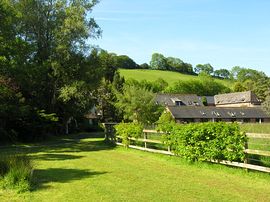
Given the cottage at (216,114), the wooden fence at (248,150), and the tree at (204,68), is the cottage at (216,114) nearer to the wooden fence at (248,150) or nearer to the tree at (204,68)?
the wooden fence at (248,150)

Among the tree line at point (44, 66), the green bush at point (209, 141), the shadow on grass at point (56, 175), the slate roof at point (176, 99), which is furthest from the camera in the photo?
the slate roof at point (176, 99)

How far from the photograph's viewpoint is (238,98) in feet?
313

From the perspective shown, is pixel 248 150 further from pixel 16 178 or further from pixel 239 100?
pixel 239 100

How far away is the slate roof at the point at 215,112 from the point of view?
6688 centimetres

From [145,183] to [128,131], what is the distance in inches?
409

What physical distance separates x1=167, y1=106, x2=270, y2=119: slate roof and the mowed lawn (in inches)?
2063

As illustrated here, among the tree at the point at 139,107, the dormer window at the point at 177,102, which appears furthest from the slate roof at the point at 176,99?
the tree at the point at 139,107

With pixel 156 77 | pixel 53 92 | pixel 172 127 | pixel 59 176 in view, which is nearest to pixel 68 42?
pixel 53 92

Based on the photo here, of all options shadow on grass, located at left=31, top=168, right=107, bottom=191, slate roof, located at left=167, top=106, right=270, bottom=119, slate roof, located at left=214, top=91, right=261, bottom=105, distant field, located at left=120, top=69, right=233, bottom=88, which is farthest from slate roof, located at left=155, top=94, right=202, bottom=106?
shadow on grass, located at left=31, top=168, right=107, bottom=191

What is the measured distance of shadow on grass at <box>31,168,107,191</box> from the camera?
10414 mm

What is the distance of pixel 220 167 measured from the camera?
39.8 ft

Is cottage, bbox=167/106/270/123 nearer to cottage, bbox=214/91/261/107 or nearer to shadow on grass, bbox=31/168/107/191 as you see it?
cottage, bbox=214/91/261/107

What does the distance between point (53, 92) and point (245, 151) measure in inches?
1084

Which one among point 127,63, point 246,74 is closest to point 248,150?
point 127,63
